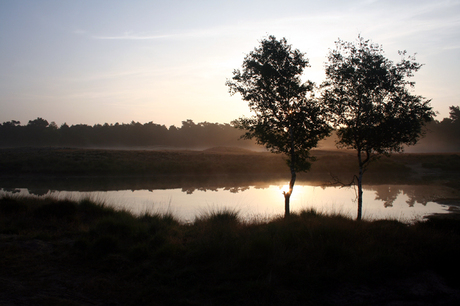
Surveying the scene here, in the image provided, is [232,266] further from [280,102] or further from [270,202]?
[270,202]

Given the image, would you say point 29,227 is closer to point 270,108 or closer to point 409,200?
point 270,108

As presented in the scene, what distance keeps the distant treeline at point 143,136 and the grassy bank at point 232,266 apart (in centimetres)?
10333

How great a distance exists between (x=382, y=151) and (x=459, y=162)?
43.2m

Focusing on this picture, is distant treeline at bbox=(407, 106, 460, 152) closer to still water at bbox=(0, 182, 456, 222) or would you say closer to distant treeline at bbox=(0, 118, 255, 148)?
distant treeline at bbox=(0, 118, 255, 148)

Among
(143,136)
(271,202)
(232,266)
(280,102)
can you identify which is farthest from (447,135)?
(232,266)

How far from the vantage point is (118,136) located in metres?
112

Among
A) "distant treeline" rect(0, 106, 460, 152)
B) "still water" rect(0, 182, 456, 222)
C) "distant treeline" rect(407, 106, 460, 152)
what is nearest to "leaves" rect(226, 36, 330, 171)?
"still water" rect(0, 182, 456, 222)

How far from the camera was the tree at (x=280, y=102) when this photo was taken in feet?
43.1

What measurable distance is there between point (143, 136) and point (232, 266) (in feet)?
372

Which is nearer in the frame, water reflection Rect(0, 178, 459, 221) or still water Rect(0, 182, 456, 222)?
still water Rect(0, 182, 456, 222)

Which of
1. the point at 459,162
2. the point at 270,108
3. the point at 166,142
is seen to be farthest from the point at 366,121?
the point at 166,142

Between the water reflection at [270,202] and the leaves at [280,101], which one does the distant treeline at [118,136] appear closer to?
the water reflection at [270,202]

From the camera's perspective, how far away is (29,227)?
10.0 metres

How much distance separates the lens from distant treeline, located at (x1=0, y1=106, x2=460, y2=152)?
340ft
